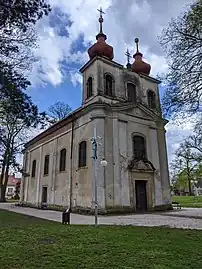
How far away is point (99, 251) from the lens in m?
6.11

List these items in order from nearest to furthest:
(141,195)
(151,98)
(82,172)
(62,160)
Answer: (82,172) → (141,195) → (62,160) → (151,98)

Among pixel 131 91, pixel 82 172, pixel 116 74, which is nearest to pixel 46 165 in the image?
pixel 82 172

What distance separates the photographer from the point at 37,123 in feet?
42.3

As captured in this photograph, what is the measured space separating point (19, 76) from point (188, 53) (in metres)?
7.84

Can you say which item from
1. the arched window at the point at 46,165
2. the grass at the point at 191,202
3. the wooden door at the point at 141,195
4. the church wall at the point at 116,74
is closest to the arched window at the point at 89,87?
the church wall at the point at 116,74

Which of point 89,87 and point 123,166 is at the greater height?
point 89,87

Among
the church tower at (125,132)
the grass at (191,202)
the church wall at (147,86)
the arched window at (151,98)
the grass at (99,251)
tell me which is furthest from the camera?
the grass at (191,202)

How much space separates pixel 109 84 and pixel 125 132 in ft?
16.1

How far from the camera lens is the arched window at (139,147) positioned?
21400 mm

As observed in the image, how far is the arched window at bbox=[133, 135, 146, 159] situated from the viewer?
21.4 meters

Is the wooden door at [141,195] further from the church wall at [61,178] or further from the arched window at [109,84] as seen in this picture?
the arched window at [109,84]

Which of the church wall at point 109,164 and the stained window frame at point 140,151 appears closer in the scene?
the church wall at point 109,164

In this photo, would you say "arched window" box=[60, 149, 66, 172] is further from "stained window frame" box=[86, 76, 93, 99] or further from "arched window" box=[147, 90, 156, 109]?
"arched window" box=[147, 90, 156, 109]

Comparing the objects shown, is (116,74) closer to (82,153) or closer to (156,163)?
(82,153)
